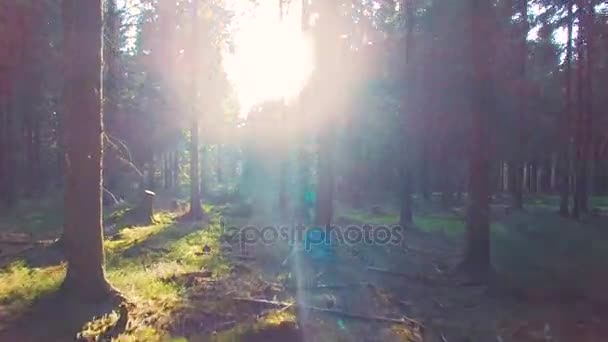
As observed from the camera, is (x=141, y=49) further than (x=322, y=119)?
Yes

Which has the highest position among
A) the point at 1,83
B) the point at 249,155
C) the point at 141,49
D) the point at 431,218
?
the point at 141,49

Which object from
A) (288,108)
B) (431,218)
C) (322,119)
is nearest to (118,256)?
(322,119)

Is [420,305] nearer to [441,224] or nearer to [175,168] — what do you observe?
[441,224]

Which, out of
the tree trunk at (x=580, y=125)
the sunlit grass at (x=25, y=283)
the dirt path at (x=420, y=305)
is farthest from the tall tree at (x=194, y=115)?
the tree trunk at (x=580, y=125)

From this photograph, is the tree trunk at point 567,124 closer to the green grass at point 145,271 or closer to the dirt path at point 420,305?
the dirt path at point 420,305

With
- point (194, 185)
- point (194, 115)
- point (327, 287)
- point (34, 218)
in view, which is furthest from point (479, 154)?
point (34, 218)

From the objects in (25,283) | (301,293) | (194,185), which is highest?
(194,185)

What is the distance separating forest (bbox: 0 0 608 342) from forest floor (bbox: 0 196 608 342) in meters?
0.07

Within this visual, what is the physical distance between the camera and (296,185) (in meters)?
31.5

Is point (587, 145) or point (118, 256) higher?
point (587, 145)

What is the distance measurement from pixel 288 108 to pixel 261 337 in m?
22.2

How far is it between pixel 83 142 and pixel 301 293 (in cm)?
478

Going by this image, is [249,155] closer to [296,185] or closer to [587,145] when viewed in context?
[296,185]

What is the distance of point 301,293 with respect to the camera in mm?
10406
